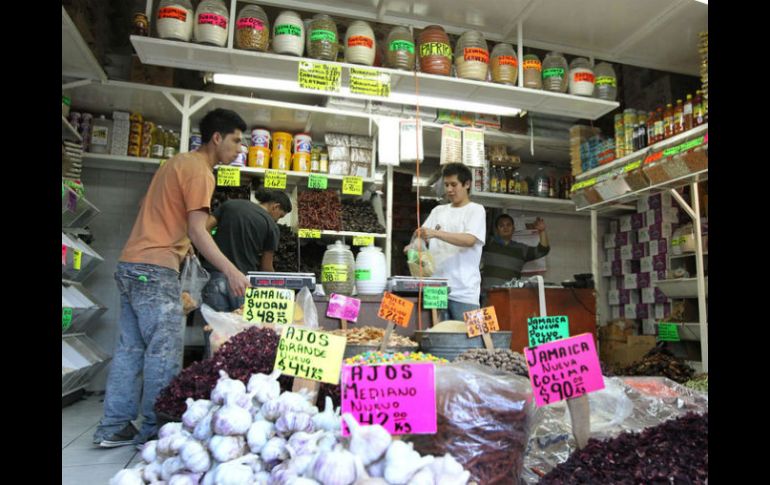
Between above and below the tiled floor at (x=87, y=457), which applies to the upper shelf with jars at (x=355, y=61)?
above

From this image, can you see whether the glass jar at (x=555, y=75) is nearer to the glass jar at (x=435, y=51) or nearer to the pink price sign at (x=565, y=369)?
the glass jar at (x=435, y=51)

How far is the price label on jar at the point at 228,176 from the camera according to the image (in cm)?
455

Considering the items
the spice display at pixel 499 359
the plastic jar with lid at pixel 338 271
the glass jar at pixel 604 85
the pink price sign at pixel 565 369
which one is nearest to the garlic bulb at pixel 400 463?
the pink price sign at pixel 565 369

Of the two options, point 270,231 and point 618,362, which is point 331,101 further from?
point 618,362

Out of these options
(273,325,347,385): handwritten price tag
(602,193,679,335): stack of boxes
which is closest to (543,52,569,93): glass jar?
(602,193,679,335): stack of boxes

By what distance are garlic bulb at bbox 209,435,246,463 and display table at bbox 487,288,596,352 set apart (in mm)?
3288

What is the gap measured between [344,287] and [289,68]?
5.79 ft

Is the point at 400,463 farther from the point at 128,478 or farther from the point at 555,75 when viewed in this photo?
the point at 555,75

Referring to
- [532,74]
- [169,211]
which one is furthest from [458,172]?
[169,211]

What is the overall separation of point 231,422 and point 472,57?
3.67m

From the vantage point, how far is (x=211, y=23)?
3.72 meters

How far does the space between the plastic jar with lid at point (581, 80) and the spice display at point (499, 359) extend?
3.11 meters

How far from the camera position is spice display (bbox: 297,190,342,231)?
4754mm
